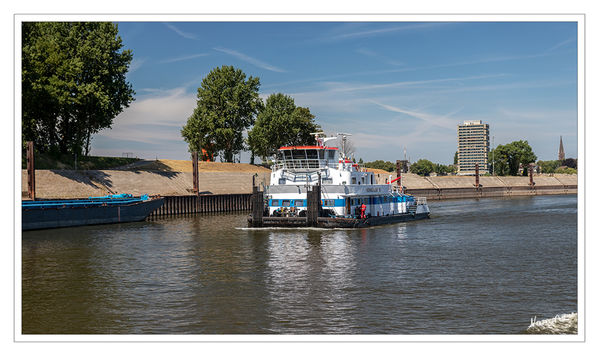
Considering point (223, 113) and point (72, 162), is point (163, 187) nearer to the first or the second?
point (72, 162)

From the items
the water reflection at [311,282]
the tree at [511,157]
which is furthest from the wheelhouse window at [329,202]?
the tree at [511,157]

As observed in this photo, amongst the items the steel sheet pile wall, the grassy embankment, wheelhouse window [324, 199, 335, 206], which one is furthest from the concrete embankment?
wheelhouse window [324, 199, 335, 206]

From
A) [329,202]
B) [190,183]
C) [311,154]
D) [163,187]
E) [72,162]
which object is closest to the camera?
[329,202]

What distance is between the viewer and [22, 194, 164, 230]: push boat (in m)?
51.1

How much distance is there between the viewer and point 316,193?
48031mm

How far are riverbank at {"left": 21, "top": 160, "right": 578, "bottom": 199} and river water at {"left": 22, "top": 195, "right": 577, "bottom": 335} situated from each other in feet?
44.8

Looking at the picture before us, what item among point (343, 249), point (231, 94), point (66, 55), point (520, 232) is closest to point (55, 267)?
point (343, 249)

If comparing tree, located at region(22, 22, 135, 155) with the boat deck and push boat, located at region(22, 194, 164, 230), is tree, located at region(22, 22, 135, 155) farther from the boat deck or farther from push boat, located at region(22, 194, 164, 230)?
the boat deck

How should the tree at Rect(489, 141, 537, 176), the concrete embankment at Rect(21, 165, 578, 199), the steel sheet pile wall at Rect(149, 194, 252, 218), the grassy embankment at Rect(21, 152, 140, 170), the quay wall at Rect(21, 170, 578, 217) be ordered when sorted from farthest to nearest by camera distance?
the tree at Rect(489, 141, 537, 176) < the grassy embankment at Rect(21, 152, 140, 170) < the steel sheet pile wall at Rect(149, 194, 252, 218) < the concrete embankment at Rect(21, 165, 578, 199) < the quay wall at Rect(21, 170, 578, 217)

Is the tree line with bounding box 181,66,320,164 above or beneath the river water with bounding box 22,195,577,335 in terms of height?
above

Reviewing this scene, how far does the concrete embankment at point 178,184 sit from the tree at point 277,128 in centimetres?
598

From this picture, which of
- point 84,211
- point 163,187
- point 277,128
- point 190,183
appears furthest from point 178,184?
point 277,128

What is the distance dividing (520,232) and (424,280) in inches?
1019

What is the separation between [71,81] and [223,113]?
4393 centimetres
